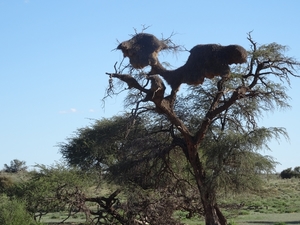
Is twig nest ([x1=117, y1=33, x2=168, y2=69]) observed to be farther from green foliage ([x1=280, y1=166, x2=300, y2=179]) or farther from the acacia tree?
green foliage ([x1=280, y1=166, x2=300, y2=179])

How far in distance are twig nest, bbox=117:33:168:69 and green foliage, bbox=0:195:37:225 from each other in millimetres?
8109

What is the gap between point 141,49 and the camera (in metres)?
21.5

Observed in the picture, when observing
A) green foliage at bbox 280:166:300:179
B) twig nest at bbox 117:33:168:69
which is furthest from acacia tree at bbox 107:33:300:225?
green foliage at bbox 280:166:300:179

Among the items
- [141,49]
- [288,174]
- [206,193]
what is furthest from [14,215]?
[288,174]

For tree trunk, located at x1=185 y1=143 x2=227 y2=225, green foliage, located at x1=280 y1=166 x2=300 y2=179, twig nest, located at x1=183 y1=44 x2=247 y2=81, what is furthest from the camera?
green foliage, located at x1=280 y1=166 x2=300 y2=179

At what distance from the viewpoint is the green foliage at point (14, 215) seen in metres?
23.6

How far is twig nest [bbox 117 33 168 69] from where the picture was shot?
21453 mm

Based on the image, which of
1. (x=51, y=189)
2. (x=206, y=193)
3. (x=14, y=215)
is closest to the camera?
(x=206, y=193)

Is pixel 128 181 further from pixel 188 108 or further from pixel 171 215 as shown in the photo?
pixel 188 108

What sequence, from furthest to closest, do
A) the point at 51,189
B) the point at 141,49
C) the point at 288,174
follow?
the point at 288,174 < the point at 51,189 < the point at 141,49

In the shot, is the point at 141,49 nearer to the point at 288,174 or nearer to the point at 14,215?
the point at 14,215

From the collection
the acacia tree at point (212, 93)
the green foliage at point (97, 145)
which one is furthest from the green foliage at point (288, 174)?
the acacia tree at point (212, 93)

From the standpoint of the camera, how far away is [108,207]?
26188mm

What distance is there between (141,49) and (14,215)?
8827 millimetres
